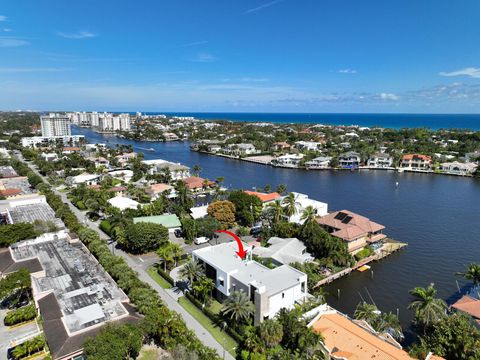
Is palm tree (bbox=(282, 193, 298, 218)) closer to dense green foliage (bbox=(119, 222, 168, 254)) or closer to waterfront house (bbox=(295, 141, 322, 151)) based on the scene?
dense green foliage (bbox=(119, 222, 168, 254))

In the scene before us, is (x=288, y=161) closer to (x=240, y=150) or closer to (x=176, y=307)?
(x=240, y=150)

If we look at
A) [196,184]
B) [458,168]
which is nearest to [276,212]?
[196,184]

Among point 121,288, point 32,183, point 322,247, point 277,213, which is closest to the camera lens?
point 121,288

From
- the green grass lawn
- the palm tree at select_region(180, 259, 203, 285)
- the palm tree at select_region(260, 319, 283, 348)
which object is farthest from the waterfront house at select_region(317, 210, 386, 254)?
the green grass lawn

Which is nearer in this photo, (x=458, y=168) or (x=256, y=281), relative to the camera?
(x=256, y=281)

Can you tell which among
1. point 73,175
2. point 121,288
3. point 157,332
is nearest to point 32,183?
point 73,175

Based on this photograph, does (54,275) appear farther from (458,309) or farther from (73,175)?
(73,175)

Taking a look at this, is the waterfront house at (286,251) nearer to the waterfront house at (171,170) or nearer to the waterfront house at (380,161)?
the waterfront house at (171,170)
